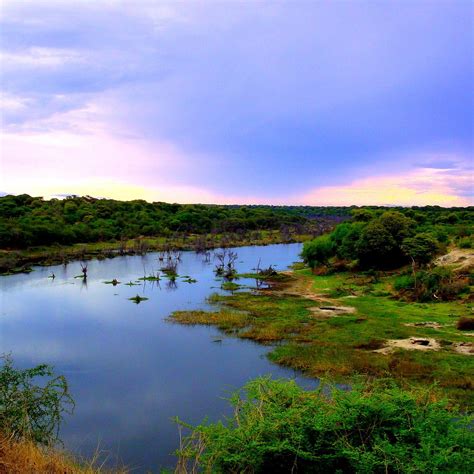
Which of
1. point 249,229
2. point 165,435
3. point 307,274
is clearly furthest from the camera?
point 249,229

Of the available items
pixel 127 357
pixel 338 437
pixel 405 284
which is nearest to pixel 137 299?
pixel 127 357

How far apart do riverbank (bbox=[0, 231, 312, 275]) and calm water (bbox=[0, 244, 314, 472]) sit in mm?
11304

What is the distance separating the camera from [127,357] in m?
24.4

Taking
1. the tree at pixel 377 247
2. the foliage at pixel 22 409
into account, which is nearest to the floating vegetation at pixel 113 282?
the tree at pixel 377 247

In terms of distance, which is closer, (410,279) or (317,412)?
(317,412)

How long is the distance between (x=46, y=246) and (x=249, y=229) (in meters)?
58.3

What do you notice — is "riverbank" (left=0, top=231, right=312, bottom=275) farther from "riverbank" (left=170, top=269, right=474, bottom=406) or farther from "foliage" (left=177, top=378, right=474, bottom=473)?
"foliage" (left=177, top=378, right=474, bottom=473)

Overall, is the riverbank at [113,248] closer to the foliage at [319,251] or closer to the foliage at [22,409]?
the foliage at [319,251]

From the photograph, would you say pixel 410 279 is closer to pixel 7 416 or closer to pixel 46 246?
pixel 7 416

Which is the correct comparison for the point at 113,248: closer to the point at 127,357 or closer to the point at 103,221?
the point at 103,221

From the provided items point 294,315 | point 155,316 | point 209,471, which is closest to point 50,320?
point 155,316

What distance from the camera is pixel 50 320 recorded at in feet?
108

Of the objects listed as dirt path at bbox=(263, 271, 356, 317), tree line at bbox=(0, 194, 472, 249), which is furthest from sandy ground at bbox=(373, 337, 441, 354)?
tree line at bbox=(0, 194, 472, 249)

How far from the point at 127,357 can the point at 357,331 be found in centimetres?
1321
